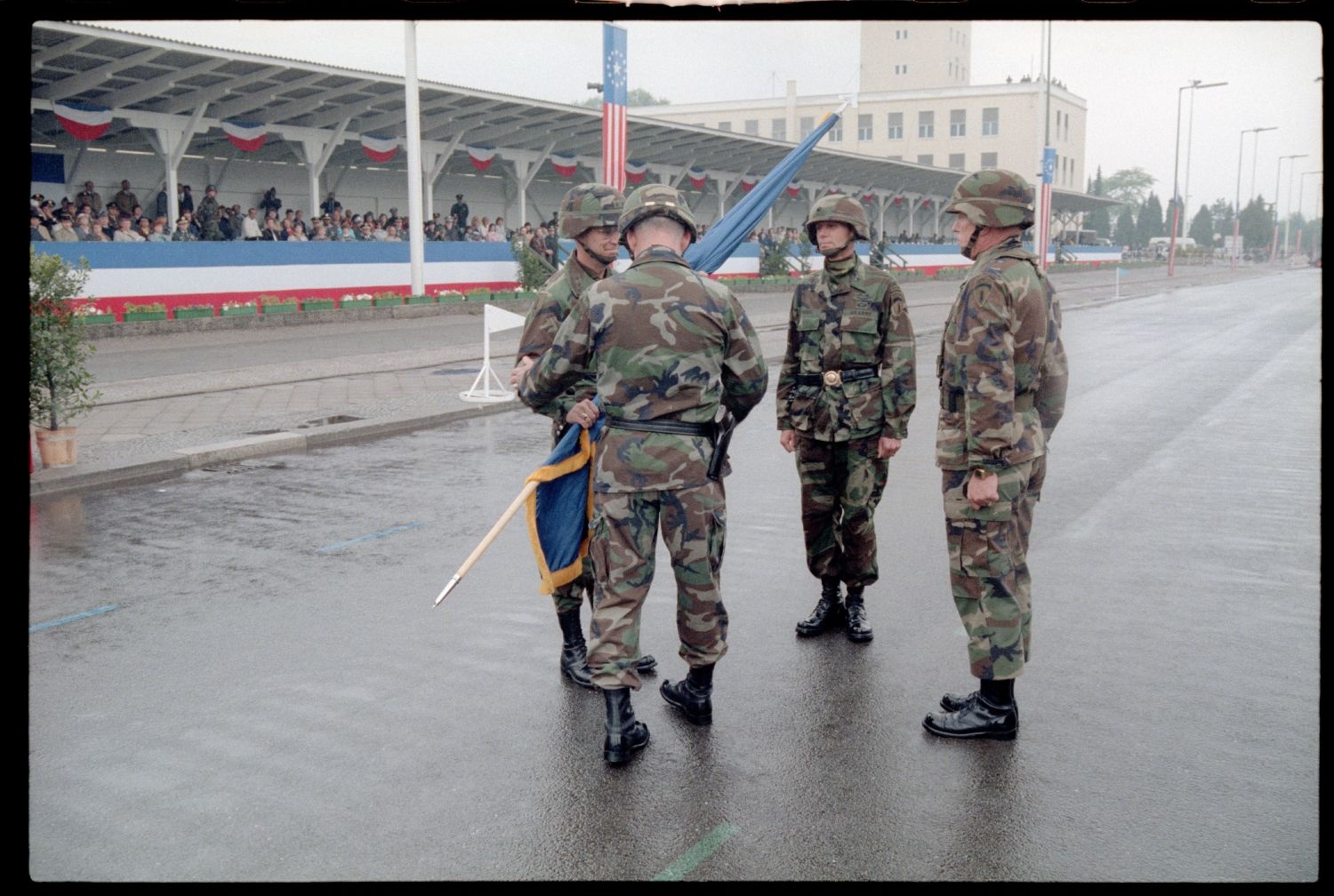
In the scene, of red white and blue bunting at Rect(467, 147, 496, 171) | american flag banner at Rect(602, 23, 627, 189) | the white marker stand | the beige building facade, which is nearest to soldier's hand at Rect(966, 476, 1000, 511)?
the white marker stand

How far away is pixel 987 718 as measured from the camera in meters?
4.44

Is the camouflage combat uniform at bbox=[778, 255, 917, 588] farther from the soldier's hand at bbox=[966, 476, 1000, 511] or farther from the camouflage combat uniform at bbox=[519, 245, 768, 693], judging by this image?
the camouflage combat uniform at bbox=[519, 245, 768, 693]

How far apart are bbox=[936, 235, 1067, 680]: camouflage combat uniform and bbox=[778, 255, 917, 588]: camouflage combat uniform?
0.83 m

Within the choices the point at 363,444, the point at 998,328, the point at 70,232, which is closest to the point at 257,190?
the point at 70,232

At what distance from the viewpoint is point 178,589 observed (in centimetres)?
644

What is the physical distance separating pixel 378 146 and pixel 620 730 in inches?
1036

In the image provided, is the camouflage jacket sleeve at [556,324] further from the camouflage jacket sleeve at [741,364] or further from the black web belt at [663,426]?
the camouflage jacket sleeve at [741,364]

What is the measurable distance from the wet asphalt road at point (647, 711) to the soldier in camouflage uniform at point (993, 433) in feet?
1.09

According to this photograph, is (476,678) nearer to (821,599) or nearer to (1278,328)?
(821,599)

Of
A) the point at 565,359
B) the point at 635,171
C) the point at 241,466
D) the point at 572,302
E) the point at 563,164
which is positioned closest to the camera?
the point at 565,359

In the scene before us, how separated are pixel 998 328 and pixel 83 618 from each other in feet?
15.1

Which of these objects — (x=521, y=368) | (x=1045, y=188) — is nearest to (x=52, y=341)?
(x=521, y=368)

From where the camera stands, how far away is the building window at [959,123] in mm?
87812

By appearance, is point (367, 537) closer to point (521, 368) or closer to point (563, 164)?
point (521, 368)
